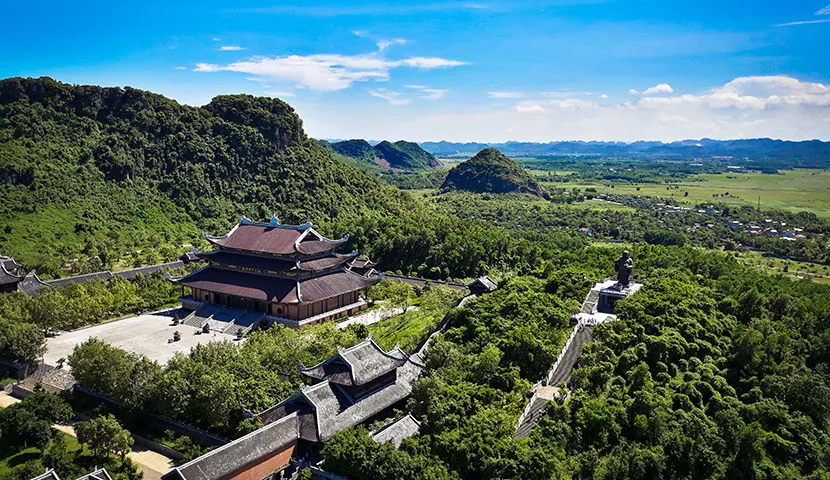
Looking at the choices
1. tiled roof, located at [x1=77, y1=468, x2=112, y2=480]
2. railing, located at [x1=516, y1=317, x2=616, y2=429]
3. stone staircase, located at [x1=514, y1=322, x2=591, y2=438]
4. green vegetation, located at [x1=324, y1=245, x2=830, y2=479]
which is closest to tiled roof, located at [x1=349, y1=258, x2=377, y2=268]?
green vegetation, located at [x1=324, y1=245, x2=830, y2=479]

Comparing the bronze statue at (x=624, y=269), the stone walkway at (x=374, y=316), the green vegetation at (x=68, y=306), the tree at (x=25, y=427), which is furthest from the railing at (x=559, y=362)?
the green vegetation at (x=68, y=306)

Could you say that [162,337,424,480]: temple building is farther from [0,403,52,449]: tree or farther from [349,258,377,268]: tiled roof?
[349,258,377,268]: tiled roof

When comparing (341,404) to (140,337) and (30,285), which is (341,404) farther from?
(30,285)

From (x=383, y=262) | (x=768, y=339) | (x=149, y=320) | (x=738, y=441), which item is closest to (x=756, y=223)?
(x=383, y=262)

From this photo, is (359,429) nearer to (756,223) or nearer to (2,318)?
(2,318)

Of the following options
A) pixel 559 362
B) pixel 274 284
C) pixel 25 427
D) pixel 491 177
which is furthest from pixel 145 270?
pixel 491 177

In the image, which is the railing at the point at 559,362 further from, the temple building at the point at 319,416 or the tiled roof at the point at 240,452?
the tiled roof at the point at 240,452

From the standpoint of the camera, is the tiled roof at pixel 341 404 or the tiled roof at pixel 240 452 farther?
the tiled roof at pixel 341 404
